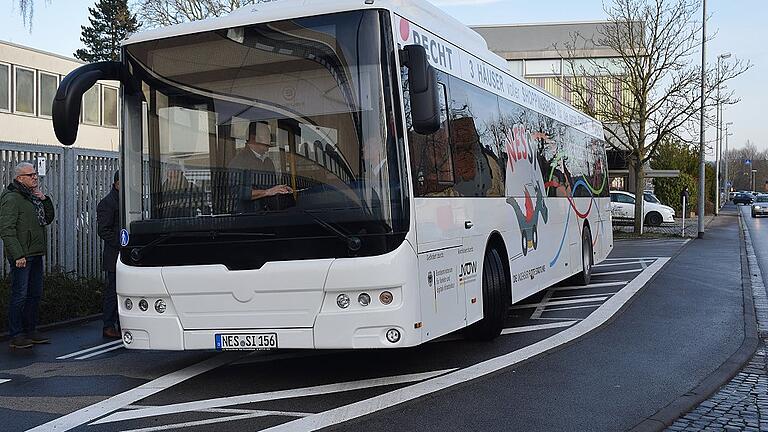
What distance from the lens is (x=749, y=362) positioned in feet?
29.0

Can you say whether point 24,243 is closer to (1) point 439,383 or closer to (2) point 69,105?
(2) point 69,105

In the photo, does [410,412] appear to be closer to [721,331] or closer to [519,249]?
[519,249]

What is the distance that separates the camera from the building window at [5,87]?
34281mm

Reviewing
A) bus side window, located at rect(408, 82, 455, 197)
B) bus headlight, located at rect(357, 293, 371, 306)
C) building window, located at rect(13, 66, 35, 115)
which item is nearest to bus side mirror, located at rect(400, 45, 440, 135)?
bus side window, located at rect(408, 82, 455, 197)

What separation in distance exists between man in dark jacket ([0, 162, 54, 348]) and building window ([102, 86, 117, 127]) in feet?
101

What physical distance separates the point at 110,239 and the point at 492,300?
178 inches

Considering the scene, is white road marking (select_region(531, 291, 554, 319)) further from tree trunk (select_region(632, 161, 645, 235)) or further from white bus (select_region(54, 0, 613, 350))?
tree trunk (select_region(632, 161, 645, 235))

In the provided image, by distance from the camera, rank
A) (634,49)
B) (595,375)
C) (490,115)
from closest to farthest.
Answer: (595,375) < (490,115) < (634,49)

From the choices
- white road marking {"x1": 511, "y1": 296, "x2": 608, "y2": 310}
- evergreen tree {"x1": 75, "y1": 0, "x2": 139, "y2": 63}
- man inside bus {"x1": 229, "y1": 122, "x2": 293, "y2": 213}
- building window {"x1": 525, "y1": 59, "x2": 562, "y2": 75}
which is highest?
evergreen tree {"x1": 75, "y1": 0, "x2": 139, "y2": 63}

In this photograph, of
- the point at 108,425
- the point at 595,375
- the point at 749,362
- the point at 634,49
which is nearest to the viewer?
the point at 108,425

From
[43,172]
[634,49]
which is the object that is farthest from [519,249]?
[634,49]

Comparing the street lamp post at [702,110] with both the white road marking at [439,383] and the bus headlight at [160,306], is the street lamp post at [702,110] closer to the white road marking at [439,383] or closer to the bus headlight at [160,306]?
the white road marking at [439,383]

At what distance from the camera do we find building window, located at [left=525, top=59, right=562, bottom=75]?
1900 inches

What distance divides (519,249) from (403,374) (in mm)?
3205
